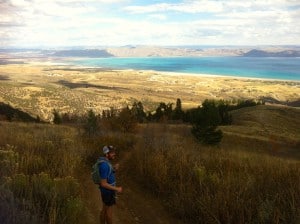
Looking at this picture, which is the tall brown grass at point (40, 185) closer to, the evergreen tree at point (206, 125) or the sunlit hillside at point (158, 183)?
the sunlit hillside at point (158, 183)

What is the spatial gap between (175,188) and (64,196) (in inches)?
121

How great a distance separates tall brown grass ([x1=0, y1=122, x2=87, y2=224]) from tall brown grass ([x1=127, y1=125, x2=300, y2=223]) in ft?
6.98

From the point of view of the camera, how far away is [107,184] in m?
7.54

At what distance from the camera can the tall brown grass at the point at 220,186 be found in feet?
22.8

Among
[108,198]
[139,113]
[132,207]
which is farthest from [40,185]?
[139,113]

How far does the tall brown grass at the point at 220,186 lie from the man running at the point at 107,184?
1.61 metres

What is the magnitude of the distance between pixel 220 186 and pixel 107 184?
226 centimetres

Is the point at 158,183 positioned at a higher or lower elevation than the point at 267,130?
higher

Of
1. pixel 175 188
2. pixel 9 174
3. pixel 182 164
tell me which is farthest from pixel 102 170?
pixel 182 164

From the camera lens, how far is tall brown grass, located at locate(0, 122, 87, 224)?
5539 mm

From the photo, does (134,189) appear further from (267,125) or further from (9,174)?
(267,125)

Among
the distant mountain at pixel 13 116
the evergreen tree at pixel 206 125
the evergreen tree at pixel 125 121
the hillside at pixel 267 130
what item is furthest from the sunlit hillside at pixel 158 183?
the distant mountain at pixel 13 116

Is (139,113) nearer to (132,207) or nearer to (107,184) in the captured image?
(132,207)

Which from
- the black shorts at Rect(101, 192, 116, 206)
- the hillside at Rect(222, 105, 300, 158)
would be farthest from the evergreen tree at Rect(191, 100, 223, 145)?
the black shorts at Rect(101, 192, 116, 206)
